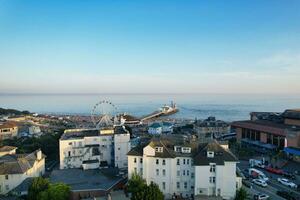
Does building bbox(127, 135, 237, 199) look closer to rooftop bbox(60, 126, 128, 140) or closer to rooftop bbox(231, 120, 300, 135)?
rooftop bbox(60, 126, 128, 140)

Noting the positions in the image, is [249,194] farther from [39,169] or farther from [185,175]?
[39,169]

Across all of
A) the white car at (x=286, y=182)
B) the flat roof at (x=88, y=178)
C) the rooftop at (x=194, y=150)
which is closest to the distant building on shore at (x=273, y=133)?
the white car at (x=286, y=182)

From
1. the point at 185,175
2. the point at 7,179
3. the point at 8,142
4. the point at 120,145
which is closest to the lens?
the point at 185,175

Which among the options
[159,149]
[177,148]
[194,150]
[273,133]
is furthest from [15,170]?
[273,133]

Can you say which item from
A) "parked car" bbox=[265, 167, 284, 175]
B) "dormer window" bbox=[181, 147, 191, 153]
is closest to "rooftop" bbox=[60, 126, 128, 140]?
"dormer window" bbox=[181, 147, 191, 153]

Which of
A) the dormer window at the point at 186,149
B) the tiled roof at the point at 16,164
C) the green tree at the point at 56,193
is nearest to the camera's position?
the green tree at the point at 56,193

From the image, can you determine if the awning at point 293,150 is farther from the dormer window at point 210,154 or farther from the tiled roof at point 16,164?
the tiled roof at point 16,164

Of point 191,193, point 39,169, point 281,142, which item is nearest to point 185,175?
point 191,193
